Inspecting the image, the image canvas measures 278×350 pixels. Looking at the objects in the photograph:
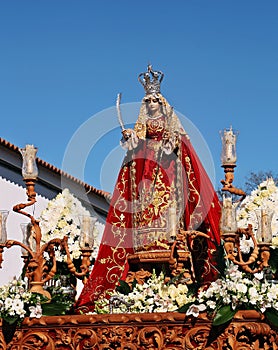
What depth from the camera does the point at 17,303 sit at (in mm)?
8000

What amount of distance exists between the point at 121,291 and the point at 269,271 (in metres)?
1.46

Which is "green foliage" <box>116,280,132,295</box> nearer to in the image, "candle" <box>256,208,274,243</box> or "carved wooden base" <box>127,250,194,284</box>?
"carved wooden base" <box>127,250,194,284</box>

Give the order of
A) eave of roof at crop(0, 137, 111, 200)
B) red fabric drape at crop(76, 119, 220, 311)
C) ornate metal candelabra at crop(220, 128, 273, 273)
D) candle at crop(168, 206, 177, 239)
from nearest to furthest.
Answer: ornate metal candelabra at crop(220, 128, 273, 273) < candle at crop(168, 206, 177, 239) < red fabric drape at crop(76, 119, 220, 311) < eave of roof at crop(0, 137, 111, 200)

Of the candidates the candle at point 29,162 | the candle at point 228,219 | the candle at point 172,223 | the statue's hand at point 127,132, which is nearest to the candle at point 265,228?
the candle at point 228,219

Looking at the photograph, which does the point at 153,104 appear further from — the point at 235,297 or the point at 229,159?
the point at 235,297

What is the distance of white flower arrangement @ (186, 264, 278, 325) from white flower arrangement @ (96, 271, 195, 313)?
1.57 ft

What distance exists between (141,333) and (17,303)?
117cm

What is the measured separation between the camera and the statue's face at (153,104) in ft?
34.1

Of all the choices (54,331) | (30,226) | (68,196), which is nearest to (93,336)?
(54,331)

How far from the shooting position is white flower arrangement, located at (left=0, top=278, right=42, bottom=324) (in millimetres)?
7934

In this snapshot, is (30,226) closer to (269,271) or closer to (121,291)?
(121,291)

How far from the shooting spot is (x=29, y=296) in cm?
816

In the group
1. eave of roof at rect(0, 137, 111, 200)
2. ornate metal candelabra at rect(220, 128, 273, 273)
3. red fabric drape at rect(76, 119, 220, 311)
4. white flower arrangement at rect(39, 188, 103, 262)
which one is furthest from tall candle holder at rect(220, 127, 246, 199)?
eave of roof at rect(0, 137, 111, 200)

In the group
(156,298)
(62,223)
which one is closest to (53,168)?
(62,223)
